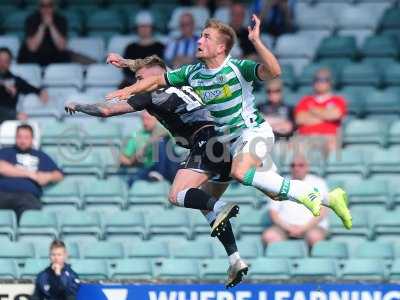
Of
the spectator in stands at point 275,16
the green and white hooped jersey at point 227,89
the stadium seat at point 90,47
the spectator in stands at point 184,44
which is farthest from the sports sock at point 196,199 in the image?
the stadium seat at point 90,47

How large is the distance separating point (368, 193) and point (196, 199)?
3739mm

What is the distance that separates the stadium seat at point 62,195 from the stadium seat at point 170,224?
0.89m

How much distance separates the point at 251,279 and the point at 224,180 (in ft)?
5.09

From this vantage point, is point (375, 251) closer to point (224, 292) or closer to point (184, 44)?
point (224, 292)

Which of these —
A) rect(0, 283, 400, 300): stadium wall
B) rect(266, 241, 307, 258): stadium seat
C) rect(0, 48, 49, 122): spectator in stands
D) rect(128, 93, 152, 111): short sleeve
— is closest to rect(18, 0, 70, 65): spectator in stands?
rect(0, 48, 49, 122): spectator in stands

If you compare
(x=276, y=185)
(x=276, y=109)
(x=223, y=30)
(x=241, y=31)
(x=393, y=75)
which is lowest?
(x=276, y=185)

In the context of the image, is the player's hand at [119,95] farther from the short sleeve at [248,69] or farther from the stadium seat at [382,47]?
the stadium seat at [382,47]

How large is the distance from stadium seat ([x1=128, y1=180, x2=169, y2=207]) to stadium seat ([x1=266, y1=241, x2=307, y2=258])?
1448mm

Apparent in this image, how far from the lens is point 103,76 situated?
56.1 feet

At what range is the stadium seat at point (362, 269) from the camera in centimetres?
1399

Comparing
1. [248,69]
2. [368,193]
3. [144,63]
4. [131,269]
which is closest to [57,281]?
[131,269]

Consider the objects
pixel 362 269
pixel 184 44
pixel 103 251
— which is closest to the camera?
→ pixel 362 269

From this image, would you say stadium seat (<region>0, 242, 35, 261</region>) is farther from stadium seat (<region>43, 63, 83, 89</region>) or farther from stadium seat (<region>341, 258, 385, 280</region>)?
stadium seat (<region>341, 258, 385, 280</region>)

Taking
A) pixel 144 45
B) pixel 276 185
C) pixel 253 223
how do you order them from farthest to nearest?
pixel 144 45, pixel 253 223, pixel 276 185
